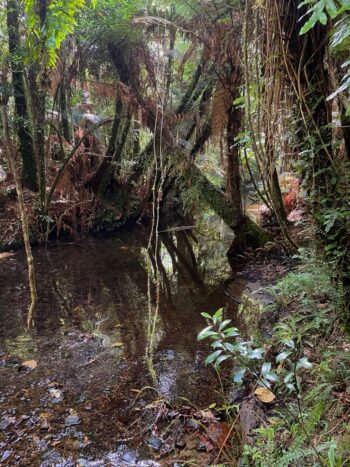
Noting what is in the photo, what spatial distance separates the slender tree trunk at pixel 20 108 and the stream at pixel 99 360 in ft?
7.63

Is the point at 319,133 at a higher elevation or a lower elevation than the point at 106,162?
lower

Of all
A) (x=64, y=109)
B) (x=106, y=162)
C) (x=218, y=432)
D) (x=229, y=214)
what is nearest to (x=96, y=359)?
(x=218, y=432)

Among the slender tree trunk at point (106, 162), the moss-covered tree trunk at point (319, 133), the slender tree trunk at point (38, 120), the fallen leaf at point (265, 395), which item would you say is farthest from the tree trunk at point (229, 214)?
the moss-covered tree trunk at point (319, 133)

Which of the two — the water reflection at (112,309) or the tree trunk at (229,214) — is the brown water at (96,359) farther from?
the tree trunk at (229,214)

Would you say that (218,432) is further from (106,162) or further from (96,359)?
(106,162)

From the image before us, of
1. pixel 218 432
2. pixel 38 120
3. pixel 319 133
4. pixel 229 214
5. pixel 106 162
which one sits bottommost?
pixel 218 432

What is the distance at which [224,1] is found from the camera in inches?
199

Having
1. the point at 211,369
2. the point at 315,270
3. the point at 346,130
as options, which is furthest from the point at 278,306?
the point at 346,130

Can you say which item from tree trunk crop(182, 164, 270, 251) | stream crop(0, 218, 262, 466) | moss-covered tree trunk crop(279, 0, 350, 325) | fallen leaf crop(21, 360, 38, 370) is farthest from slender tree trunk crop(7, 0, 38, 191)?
moss-covered tree trunk crop(279, 0, 350, 325)

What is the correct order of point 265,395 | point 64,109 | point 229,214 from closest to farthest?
point 265,395, point 229,214, point 64,109

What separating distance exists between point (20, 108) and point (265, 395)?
7.11 m

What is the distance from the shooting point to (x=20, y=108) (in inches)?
293

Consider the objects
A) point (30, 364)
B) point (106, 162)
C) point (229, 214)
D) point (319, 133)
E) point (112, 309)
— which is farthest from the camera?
point (106, 162)

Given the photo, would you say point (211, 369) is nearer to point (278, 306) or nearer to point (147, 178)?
point (278, 306)
